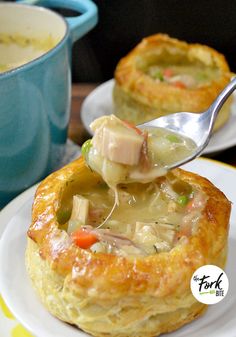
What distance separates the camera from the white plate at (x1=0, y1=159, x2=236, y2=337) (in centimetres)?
107

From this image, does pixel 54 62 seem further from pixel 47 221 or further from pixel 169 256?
pixel 169 256

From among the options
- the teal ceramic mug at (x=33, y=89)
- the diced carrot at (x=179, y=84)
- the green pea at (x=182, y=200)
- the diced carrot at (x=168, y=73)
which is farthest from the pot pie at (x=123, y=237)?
the diced carrot at (x=168, y=73)

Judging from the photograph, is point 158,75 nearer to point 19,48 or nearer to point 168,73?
point 168,73

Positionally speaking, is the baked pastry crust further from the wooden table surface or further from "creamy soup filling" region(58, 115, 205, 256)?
the wooden table surface

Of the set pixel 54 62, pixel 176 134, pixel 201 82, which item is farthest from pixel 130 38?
pixel 176 134

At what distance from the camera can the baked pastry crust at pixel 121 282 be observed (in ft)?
3.34

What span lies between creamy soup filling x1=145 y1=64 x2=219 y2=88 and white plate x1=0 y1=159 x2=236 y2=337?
531 millimetres

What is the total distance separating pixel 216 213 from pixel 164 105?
668mm

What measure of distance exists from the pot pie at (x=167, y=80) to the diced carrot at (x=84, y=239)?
74cm

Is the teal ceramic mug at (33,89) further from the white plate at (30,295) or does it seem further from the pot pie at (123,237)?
the pot pie at (123,237)

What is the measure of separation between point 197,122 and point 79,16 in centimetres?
52

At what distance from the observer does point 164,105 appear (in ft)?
5.74

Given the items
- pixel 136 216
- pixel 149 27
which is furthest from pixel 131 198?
pixel 149 27

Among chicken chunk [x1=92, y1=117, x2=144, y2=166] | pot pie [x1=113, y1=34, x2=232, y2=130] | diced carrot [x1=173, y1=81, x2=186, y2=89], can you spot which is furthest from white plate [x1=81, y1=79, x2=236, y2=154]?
chicken chunk [x1=92, y1=117, x2=144, y2=166]
